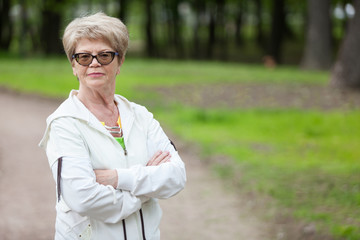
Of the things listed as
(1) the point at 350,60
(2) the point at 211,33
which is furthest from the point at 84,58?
(2) the point at 211,33

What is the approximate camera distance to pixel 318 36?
22234 millimetres

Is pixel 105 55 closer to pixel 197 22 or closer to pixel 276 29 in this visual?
pixel 276 29

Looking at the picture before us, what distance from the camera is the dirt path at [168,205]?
18.1ft

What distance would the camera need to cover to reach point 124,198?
270cm

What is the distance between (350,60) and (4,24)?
1069 inches

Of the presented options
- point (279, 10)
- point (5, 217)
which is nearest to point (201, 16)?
point (279, 10)

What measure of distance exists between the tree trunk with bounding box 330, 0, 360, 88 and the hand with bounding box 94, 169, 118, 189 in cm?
1183

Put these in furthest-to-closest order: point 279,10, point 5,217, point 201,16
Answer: point 201,16 → point 279,10 → point 5,217

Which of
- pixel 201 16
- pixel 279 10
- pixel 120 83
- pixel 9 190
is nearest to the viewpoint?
pixel 9 190

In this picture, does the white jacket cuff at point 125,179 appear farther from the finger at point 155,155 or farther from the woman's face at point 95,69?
the woman's face at point 95,69

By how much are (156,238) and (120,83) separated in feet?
43.6

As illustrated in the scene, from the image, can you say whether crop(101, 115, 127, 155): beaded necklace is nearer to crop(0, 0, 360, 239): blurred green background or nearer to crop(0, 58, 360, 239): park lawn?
crop(0, 0, 360, 239): blurred green background

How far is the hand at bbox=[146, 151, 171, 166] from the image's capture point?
2934 millimetres

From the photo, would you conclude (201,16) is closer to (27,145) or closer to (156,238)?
(27,145)
